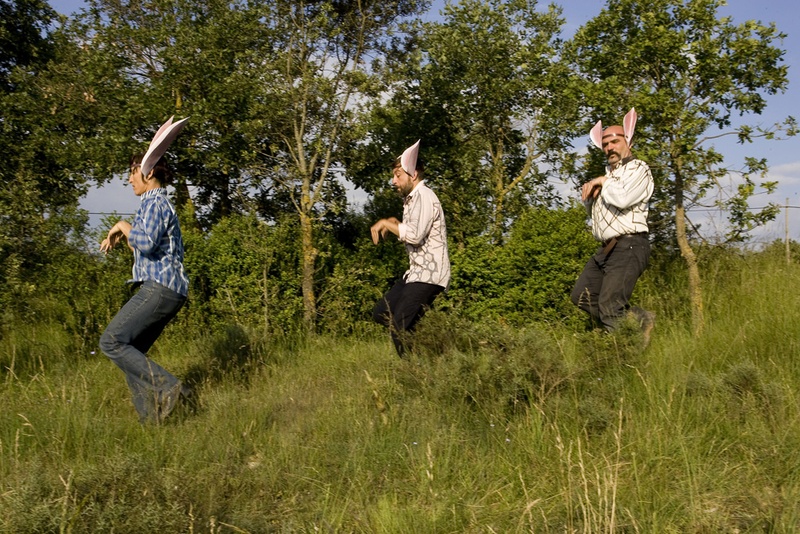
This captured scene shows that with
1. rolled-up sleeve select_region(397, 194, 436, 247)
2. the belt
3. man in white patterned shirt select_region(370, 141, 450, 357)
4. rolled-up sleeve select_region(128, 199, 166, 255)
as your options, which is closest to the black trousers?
man in white patterned shirt select_region(370, 141, 450, 357)

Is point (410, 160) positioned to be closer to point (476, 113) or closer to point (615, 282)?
point (615, 282)

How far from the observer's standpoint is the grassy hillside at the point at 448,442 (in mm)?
3279

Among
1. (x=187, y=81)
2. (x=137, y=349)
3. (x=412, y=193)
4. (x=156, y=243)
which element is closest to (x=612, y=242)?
(x=412, y=193)

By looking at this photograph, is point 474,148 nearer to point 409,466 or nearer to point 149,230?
point 149,230

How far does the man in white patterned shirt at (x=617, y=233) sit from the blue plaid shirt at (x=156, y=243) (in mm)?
2944

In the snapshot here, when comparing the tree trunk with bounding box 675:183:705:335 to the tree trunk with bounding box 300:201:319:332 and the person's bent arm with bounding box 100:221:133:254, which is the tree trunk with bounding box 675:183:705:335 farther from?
the person's bent arm with bounding box 100:221:133:254

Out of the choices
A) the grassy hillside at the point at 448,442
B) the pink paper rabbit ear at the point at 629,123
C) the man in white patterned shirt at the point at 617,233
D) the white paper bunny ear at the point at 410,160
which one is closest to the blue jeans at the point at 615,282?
the man in white patterned shirt at the point at 617,233

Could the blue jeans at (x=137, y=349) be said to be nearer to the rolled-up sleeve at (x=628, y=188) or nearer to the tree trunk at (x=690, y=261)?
the rolled-up sleeve at (x=628, y=188)

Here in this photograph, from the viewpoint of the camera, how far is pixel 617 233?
5609mm

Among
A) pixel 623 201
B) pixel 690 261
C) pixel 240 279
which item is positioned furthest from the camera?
pixel 240 279

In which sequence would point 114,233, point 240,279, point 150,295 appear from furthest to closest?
point 240,279
point 114,233
point 150,295

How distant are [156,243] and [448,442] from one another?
7.46 feet

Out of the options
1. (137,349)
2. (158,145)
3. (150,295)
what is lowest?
(137,349)

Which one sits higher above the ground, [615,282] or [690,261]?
[690,261]
